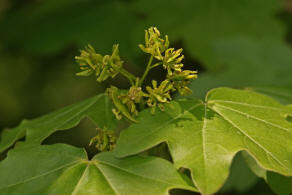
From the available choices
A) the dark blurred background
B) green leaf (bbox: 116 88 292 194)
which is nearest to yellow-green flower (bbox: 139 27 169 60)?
green leaf (bbox: 116 88 292 194)

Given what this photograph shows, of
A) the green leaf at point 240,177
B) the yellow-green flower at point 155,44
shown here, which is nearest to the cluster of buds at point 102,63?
the yellow-green flower at point 155,44

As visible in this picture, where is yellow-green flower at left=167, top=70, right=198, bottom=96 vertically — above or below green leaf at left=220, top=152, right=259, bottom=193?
above

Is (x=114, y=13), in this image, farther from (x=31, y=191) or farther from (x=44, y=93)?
(x=31, y=191)

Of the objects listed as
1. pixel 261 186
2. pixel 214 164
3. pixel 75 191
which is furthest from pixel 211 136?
pixel 261 186

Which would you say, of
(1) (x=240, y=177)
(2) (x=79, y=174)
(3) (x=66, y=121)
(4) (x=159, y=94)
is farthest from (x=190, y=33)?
(2) (x=79, y=174)

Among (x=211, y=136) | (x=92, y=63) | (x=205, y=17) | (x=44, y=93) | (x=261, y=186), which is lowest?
(x=261, y=186)

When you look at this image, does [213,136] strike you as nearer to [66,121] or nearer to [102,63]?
[102,63]

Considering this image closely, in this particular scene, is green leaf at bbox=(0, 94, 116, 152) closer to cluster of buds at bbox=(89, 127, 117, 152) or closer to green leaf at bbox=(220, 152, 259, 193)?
cluster of buds at bbox=(89, 127, 117, 152)
